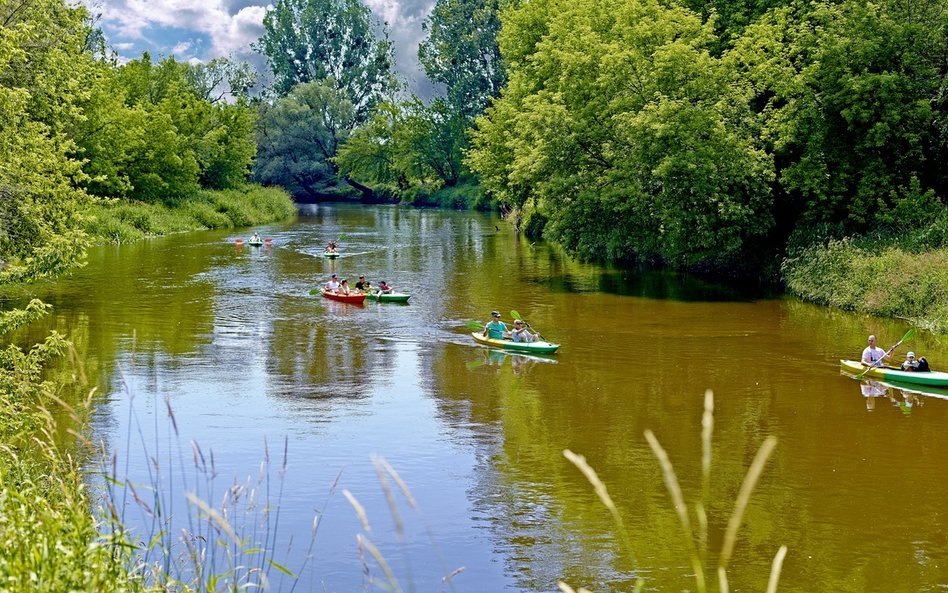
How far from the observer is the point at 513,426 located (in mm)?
17906

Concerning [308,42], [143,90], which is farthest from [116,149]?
[308,42]

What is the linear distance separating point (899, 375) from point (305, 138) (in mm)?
82856

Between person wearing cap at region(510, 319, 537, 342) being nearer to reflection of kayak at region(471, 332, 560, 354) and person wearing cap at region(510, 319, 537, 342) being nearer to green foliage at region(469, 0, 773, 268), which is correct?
reflection of kayak at region(471, 332, 560, 354)

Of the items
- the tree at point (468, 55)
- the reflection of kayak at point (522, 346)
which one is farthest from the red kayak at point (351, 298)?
the tree at point (468, 55)

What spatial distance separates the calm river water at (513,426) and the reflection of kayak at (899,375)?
37 centimetres

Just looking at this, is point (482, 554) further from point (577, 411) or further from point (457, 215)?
point (457, 215)

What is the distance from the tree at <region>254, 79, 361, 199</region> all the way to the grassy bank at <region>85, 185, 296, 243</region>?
50.0 ft

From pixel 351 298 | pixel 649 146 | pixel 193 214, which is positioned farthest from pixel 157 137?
pixel 649 146

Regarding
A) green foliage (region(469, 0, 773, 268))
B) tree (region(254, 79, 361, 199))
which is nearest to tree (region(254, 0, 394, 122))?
tree (region(254, 79, 361, 199))

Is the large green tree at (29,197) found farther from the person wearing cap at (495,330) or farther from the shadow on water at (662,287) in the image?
the shadow on water at (662,287)

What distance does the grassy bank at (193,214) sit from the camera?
5022 centimetres

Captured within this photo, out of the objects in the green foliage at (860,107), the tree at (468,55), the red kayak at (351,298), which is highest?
the tree at (468,55)

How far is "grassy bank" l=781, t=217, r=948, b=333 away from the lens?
89.8ft

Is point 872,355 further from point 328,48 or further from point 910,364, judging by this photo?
point 328,48
